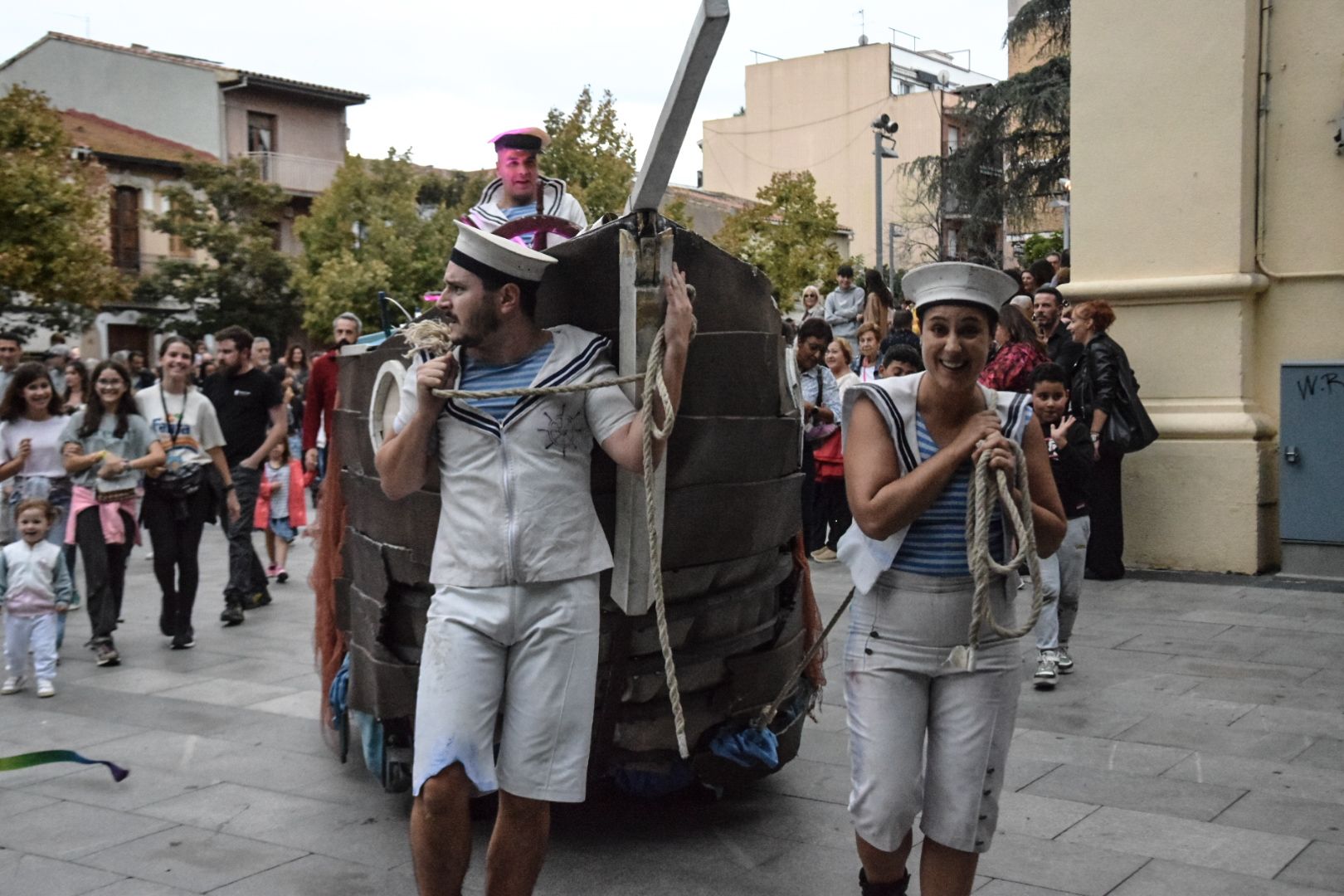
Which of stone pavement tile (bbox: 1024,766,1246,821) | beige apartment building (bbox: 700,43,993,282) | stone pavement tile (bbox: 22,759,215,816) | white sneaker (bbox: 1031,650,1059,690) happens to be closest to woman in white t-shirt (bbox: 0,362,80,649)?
stone pavement tile (bbox: 22,759,215,816)

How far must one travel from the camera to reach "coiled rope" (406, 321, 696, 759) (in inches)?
140

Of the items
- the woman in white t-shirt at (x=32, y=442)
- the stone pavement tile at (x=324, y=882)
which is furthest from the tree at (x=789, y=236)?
the stone pavement tile at (x=324, y=882)

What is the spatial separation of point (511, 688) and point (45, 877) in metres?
2.00

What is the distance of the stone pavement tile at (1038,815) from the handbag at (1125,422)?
4.86 metres

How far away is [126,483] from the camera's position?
8.30 m

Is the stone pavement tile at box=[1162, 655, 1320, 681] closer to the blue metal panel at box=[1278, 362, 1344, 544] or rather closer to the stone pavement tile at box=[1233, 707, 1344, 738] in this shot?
the stone pavement tile at box=[1233, 707, 1344, 738]

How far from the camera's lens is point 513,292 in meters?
3.70

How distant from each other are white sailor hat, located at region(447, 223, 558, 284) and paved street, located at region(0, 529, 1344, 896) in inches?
75.7

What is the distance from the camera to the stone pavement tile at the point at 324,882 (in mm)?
4391

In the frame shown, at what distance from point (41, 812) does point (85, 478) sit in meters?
3.33

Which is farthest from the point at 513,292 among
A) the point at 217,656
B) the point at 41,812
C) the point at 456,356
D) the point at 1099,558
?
the point at 1099,558

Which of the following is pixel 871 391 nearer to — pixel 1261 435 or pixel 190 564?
pixel 190 564

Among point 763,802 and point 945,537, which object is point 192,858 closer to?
point 763,802

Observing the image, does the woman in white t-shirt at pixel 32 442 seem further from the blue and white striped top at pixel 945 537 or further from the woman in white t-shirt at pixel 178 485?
the blue and white striped top at pixel 945 537
